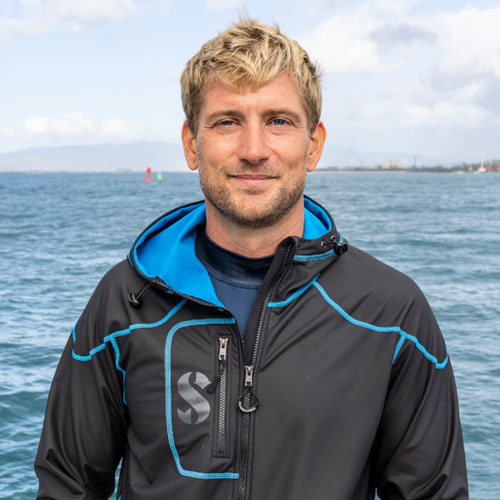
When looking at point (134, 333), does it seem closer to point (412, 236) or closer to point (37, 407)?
point (37, 407)

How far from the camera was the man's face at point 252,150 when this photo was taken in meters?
2.45

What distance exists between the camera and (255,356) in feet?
7.79

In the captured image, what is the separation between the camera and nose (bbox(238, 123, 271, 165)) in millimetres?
2412

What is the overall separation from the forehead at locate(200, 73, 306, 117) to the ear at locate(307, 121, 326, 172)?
0.18 m

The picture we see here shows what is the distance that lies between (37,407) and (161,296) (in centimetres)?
934

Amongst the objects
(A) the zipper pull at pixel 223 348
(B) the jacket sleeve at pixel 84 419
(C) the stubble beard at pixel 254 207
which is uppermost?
(C) the stubble beard at pixel 254 207

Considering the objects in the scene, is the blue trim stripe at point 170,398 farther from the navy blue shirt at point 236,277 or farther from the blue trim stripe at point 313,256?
the blue trim stripe at point 313,256

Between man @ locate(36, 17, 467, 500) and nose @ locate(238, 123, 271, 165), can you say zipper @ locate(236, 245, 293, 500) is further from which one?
nose @ locate(238, 123, 271, 165)

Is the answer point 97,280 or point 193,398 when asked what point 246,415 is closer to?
point 193,398

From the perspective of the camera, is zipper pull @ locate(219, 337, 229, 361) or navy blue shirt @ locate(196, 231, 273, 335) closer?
zipper pull @ locate(219, 337, 229, 361)

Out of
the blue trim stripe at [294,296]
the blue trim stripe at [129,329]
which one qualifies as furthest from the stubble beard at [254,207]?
the blue trim stripe at [129,329]

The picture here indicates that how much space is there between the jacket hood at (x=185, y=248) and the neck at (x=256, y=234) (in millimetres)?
77

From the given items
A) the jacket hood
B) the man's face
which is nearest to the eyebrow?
the man's face

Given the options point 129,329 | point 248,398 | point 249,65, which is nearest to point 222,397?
point 248,398
